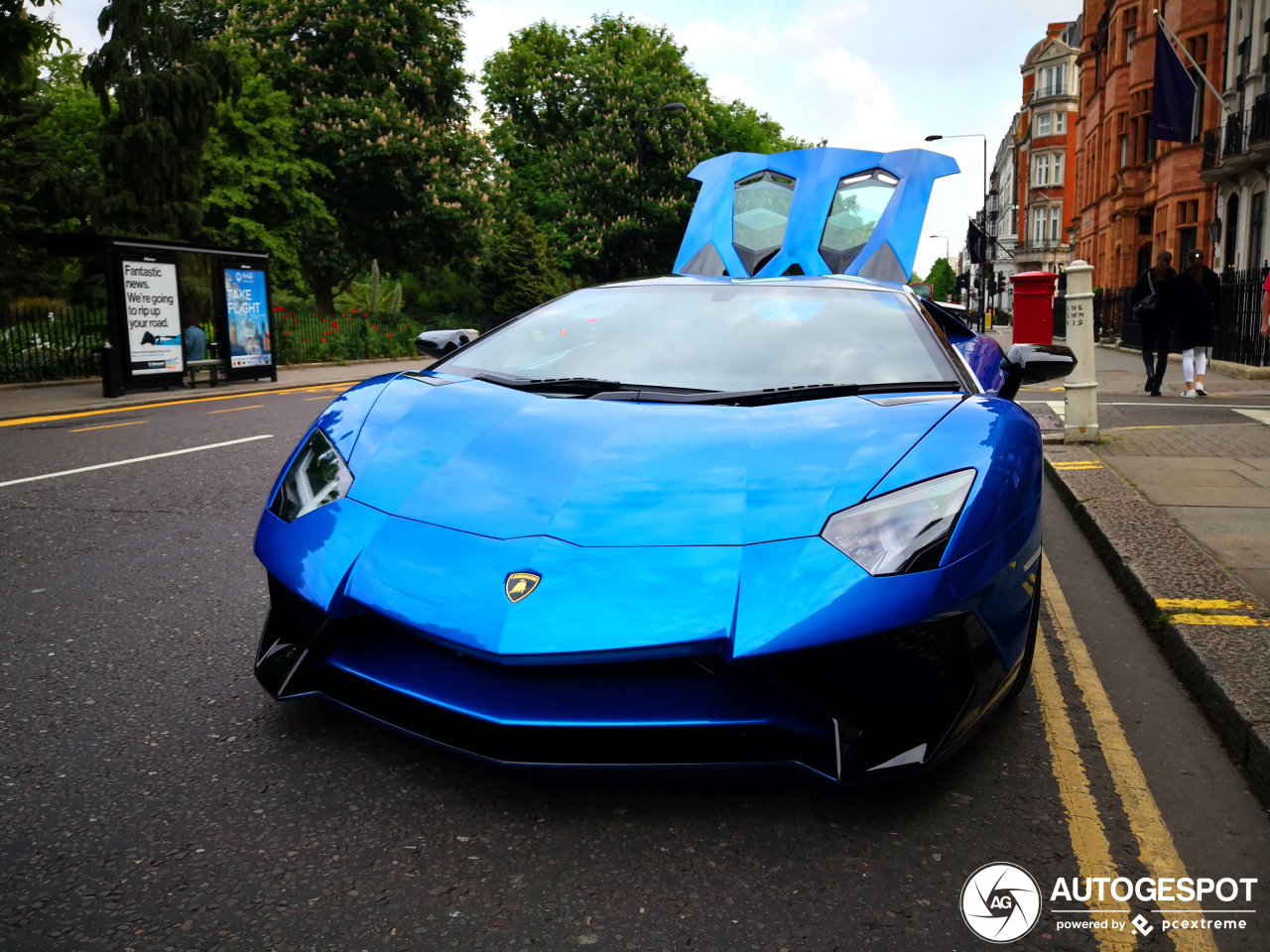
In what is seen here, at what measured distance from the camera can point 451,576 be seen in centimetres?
227

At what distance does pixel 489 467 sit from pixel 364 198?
34.8m

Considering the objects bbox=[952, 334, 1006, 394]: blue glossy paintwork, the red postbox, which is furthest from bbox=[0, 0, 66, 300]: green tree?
bbox=[952, 334, 1006, 394]: blue glossy paintwork

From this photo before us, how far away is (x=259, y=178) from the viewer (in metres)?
27.8

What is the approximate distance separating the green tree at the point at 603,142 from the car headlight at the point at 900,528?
39973 mm

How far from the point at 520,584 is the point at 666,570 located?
33cm

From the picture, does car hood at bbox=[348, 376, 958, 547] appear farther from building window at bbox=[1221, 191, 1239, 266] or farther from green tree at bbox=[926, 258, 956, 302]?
green tree at bbox=[926, 258, 956, 302]

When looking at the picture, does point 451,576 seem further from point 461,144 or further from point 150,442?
point 461,144

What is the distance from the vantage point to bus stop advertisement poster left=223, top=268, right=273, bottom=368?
64.0 ft

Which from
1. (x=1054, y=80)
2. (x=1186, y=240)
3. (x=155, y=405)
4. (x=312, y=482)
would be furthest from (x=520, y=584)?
(x=1054, y=80)

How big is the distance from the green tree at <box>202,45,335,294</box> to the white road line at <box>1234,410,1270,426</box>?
941 inches

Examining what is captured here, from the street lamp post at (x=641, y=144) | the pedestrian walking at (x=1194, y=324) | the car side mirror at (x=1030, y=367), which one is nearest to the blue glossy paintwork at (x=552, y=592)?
the car side mirror at (x=1030, y=367)

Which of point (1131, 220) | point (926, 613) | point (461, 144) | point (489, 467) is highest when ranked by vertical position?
point (461, 144)

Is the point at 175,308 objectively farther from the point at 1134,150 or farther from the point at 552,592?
Answer: the point at 1134,150

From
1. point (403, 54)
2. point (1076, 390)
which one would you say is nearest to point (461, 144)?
point (403, 54)
